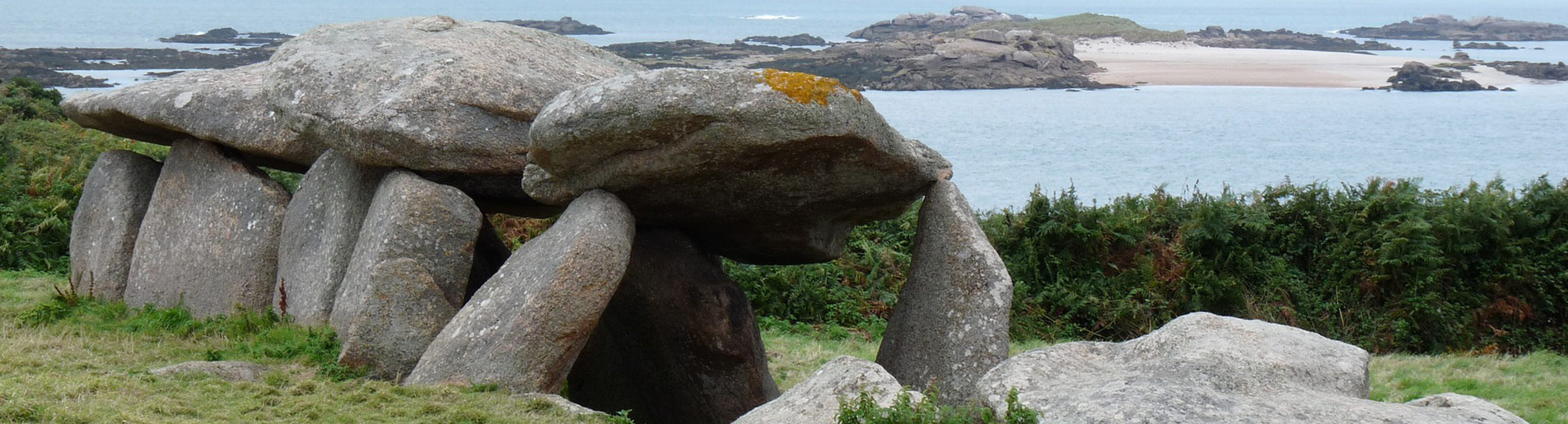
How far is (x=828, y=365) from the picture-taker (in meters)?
6.91

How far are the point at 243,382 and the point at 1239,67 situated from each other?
155ft

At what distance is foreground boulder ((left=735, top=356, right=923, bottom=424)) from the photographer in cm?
629

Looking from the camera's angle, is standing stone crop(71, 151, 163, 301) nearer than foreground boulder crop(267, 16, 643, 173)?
No

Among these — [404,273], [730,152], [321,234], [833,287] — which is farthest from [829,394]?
[833,287]

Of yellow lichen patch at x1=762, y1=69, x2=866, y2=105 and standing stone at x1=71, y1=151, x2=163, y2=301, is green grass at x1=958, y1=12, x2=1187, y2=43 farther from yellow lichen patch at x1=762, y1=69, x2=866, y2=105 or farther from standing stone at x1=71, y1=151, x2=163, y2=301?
yellow lichen patch at x1=762, y1=69, x2=866, y2=105

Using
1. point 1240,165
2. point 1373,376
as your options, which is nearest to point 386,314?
point 1373,376

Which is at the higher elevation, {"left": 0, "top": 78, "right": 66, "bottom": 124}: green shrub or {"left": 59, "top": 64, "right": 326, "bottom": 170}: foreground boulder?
{"left": 59, "top": 64, "right": 326, "bottom": 170}: foreground boulder

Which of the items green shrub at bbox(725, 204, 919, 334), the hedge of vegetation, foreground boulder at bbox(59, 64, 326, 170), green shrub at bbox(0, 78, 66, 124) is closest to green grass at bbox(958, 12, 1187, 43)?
green shrub at bbox(0, 78, 66, 124)

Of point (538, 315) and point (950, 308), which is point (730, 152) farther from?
point (950, 308)

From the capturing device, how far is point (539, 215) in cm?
1129

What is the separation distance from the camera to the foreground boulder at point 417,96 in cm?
951

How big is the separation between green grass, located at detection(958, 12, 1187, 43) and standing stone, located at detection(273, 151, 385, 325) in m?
55.0

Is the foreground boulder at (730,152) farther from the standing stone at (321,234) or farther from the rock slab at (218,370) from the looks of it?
the rock slab at (218,370)

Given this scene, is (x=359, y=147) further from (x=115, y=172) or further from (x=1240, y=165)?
→ (x=1240, y=165)
